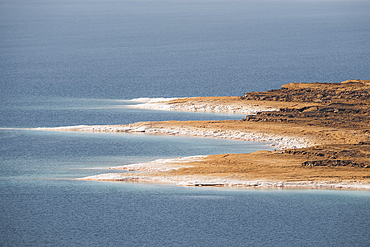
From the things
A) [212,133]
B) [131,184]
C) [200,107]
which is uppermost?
[200,107]

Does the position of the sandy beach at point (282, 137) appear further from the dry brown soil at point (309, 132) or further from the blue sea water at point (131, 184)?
the blue sea water at point (131, 184)

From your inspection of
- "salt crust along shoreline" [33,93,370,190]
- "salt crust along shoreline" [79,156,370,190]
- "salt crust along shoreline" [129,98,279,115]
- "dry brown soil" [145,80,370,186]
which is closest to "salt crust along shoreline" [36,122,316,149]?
"salt crust along shoreline" [33,93,370,190]

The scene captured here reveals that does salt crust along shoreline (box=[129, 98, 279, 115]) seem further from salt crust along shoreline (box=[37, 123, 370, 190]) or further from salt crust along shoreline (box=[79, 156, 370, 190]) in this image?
salt crust along shoreline (box=[79, 156, 370, 190])

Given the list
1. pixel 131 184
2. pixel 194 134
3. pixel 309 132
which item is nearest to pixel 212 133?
pixel 194 134

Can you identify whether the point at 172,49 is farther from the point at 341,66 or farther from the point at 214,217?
the point at 214,217

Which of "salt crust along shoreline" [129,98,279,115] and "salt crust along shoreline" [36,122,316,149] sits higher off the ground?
"salt crust along shoreline" [129,98,279,115]

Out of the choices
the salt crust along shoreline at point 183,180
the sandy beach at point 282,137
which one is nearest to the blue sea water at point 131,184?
the salt crust along shoreline at point 183,180

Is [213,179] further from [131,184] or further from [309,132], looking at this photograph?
[309,132]

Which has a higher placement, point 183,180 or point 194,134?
point 194,134
